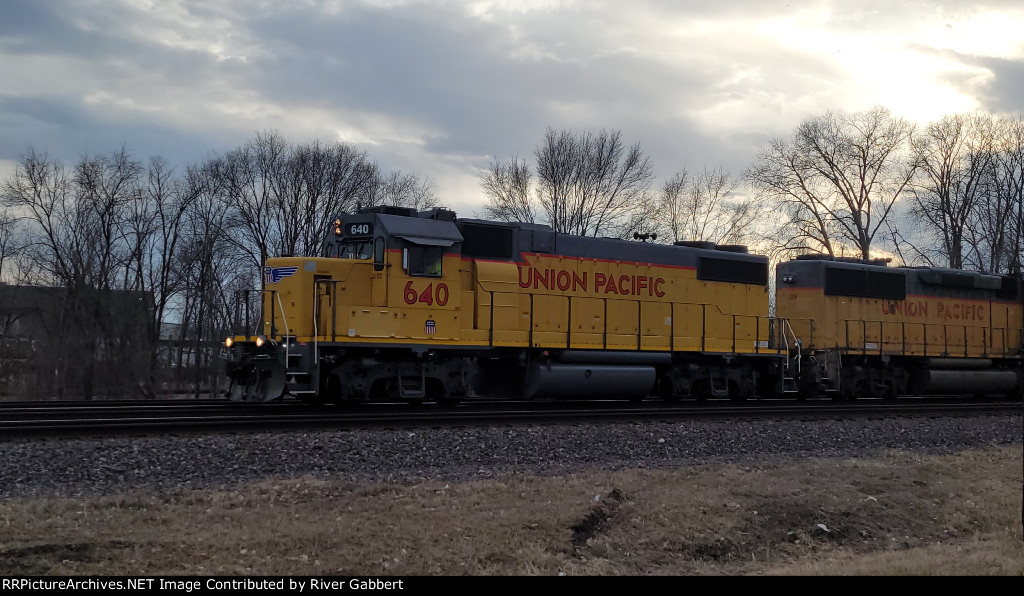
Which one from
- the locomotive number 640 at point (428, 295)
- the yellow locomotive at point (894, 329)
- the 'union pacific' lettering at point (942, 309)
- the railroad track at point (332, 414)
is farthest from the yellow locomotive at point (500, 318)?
the 'union pacific' lettering at point (942, 309)

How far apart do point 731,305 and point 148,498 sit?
15.9m

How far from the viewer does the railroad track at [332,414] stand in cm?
1196

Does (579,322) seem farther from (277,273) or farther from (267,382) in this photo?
(267,382)

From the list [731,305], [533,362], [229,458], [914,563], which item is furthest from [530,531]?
[731,305]

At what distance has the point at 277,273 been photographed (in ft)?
52.7

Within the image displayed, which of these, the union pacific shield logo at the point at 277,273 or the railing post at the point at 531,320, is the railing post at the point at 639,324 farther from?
the union pacific shield logo at the point at 277,273

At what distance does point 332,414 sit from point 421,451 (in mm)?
3603

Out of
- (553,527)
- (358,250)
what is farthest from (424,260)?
(553,527)

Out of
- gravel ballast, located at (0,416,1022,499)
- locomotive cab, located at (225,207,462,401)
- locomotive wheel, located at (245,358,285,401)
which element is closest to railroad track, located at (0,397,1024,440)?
locomotive wheel, located at (245,358,285,401)

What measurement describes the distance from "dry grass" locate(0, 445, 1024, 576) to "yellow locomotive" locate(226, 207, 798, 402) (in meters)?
6.52

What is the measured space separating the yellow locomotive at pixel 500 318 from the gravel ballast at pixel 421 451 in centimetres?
362

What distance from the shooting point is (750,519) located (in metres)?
9.03

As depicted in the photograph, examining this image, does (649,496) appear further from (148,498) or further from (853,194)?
(853,194)

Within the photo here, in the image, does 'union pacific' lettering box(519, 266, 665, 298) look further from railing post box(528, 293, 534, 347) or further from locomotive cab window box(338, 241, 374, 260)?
locomotive cab window box(338, 241, 374, 260)
